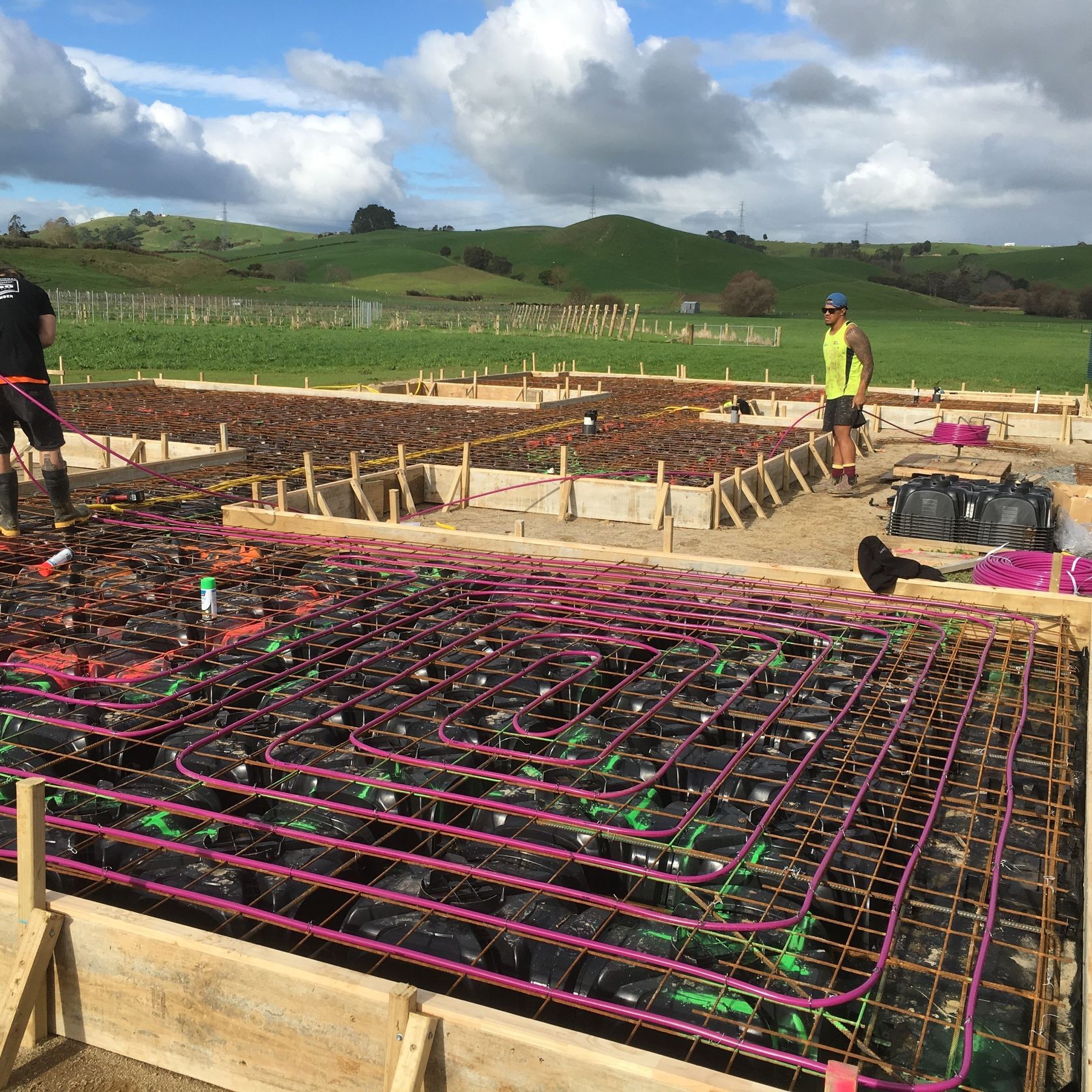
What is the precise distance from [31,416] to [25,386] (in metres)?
0.22

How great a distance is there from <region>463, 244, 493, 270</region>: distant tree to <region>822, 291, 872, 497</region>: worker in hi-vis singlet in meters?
122

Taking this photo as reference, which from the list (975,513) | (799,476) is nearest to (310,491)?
(799,476)

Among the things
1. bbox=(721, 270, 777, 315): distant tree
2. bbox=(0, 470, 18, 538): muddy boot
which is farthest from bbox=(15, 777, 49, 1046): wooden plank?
bbox=(721, 270, 777, 315): distant tree

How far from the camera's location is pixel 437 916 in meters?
3.20

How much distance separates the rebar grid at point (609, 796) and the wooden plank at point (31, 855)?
1.24 feet

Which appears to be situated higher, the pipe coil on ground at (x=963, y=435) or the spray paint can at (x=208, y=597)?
the pipe coil on ground at (x=963, y=435)

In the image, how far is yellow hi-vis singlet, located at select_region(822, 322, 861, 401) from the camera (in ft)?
35.9

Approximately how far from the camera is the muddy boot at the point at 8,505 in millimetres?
7234

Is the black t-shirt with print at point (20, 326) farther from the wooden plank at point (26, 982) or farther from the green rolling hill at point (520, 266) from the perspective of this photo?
the green rolling hill at point (520, 266)

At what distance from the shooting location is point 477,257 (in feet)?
430

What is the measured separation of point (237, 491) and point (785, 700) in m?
7.04

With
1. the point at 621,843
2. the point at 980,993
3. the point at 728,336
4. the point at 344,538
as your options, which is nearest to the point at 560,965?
the point at 621,843

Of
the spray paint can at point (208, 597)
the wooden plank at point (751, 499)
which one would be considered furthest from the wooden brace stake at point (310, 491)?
the wooden plank at point (751, 499)

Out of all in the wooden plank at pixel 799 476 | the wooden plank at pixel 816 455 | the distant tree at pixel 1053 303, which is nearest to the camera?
the wooden plank at pixel 799 476
